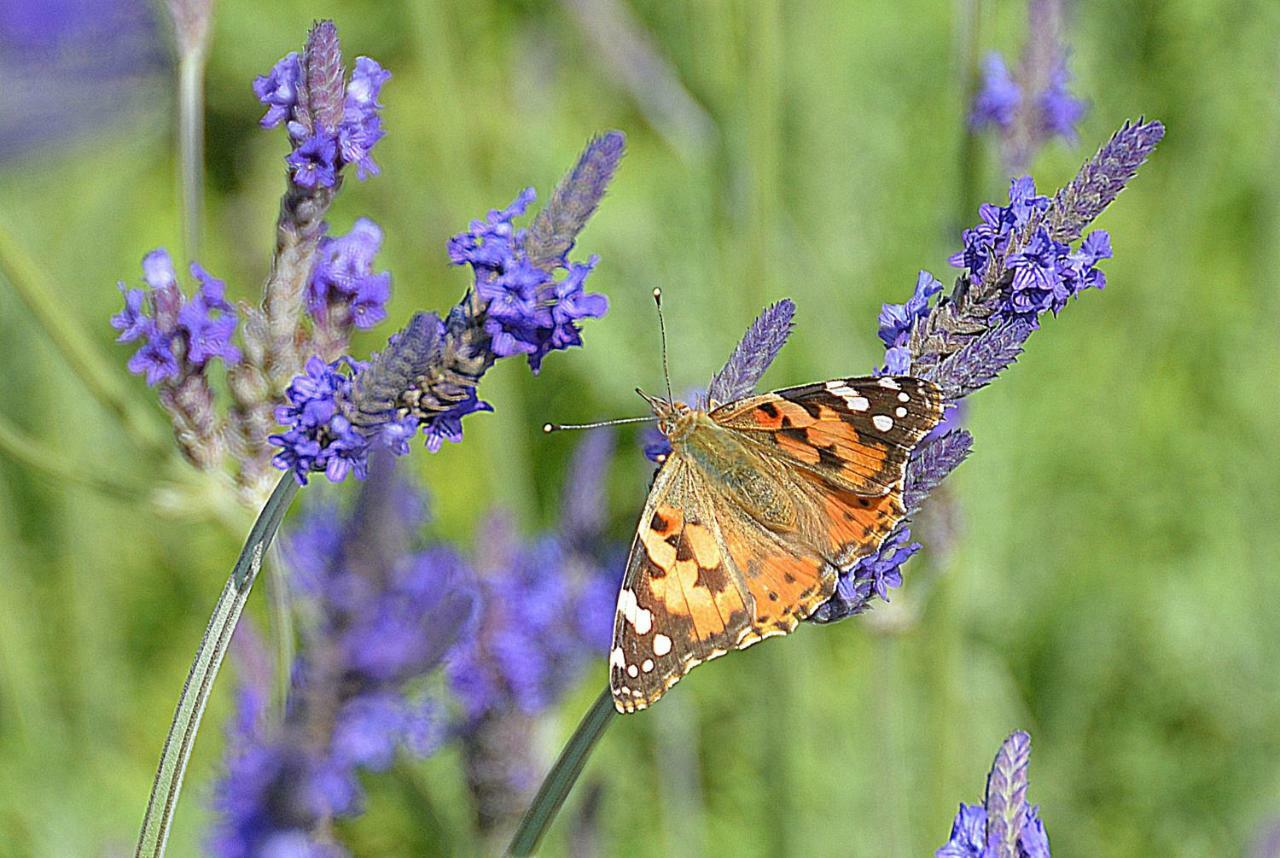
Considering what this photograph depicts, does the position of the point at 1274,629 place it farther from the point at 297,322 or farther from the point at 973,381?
the point at 297,322

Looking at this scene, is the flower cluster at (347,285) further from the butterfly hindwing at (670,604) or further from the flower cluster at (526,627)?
the flower cluster at (526,627)

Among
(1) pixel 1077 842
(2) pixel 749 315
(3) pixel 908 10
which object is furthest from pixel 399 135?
(1) pixel 1077 842

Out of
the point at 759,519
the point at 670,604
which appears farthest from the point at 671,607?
the point at 759,519

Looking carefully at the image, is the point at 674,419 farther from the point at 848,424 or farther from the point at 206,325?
A: the point at 206,325

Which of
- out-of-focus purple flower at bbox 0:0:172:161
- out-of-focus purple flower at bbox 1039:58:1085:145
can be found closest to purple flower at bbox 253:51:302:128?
out-of-focus purple flower at bbox 1039:58:1085:145

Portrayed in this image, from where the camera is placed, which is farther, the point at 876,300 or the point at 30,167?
the point at 30,167

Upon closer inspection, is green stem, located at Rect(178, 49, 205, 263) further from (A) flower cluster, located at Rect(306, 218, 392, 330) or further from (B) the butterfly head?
(B) the butterfly head

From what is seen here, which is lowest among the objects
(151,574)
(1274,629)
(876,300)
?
(1274,629)
